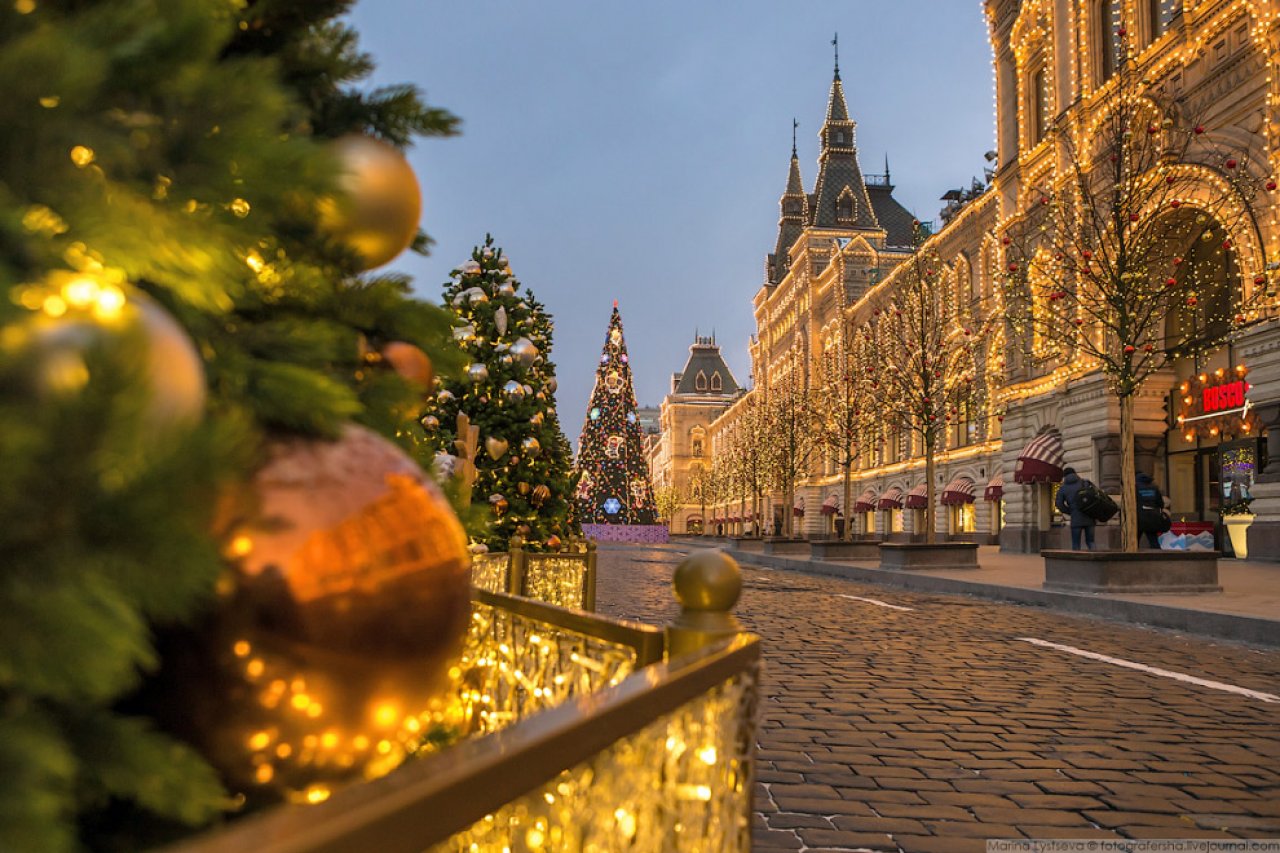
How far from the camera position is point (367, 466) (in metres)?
1.38

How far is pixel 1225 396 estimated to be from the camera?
75.6ft

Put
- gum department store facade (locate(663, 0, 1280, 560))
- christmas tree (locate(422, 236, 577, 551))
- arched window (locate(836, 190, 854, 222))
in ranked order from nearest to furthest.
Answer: christmas tree (locate(422, 236, 577, 551)) → gum department store facade (locate(663, 0, 1280, 560)) → arched window (locate(836, 190, 854, 222))

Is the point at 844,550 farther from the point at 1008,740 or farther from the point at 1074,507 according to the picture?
the point at 1008,740

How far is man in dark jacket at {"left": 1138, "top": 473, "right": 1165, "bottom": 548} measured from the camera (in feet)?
66.2

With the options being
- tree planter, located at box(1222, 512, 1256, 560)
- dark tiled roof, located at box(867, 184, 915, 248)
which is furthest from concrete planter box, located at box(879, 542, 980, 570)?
dark tiled roof, located at box(867, 184, 915, 248)

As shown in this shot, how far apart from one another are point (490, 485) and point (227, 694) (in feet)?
37.2

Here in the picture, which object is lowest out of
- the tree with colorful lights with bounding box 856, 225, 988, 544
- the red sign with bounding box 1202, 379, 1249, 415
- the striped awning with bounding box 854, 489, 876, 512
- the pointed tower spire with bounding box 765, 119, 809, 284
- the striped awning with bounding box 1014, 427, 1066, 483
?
the striped awning with bounding box 854, 489, 876, 512

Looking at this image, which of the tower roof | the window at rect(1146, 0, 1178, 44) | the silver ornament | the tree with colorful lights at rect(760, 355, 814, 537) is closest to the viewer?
the silver ornament

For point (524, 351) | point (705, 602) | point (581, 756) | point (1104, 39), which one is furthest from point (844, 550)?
point (581, 756)

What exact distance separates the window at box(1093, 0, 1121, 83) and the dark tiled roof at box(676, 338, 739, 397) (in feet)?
304

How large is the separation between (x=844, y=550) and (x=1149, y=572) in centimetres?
1393

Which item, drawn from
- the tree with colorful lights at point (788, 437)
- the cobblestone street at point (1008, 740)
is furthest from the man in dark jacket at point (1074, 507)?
the tree with colorful lights at point (788, 437)

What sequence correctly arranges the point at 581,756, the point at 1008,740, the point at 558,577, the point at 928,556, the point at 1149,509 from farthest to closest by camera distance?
the point at 928,556, the point at 1149,509, the point at 558,577, the point at 1008,740, the point at 581,756

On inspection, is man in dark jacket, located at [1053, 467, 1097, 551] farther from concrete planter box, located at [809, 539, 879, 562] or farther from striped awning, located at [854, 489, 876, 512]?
striped awning, located at [854, 489, 876, 512]
